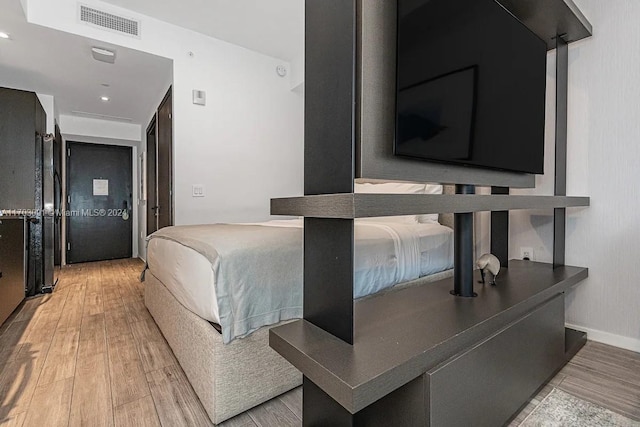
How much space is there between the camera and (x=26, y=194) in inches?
125

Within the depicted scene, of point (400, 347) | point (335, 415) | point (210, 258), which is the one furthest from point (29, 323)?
point (400, 347)

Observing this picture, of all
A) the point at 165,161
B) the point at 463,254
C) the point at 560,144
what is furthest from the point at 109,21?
the point at 560,144

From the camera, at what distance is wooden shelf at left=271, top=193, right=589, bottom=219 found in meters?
0.86

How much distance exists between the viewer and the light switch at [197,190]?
3.20 meters

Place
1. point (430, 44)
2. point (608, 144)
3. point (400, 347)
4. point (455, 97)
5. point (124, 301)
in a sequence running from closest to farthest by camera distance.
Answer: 1. point (400, 347)
2. point (430, 44)
3. point (455, 97)
4. point (608, 144)
5. point (124, 301)

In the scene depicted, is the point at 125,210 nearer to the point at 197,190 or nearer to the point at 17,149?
the point at 17,149

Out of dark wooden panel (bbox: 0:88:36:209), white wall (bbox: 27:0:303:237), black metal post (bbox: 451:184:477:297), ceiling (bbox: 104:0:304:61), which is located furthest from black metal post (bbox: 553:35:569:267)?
dark wooden panel (bbox: 0:88:36:209)

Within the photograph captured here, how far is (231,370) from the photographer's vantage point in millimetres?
1317

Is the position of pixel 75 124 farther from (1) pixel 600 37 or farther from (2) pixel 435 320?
(1) pixel 600 37

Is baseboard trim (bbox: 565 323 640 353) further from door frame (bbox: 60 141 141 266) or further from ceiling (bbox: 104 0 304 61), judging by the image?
door frame (bbox: 60 141 141 266)

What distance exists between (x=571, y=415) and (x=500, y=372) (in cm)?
44

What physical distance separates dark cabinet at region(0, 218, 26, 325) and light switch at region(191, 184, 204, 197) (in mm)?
1357

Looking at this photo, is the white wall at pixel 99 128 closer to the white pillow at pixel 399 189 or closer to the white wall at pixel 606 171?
the white pillow at pixel 399 189

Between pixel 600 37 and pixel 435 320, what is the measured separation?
2228 millimetres
